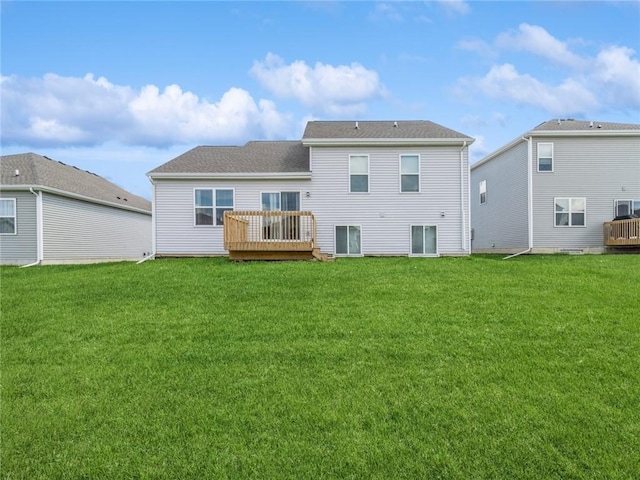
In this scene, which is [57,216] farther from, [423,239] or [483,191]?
[483,191]

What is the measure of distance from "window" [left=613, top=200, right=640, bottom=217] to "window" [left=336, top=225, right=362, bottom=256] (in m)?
11.6

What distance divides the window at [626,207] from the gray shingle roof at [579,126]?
10.4ft

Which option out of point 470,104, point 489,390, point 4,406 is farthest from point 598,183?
point 4,406

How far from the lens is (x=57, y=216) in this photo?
1675 cm

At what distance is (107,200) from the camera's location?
2017cm

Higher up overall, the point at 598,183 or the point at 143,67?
the point at 143,67

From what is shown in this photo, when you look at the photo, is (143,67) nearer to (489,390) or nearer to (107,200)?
(107,200)

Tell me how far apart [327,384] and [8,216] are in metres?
16.1

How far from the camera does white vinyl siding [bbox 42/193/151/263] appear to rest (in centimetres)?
1639

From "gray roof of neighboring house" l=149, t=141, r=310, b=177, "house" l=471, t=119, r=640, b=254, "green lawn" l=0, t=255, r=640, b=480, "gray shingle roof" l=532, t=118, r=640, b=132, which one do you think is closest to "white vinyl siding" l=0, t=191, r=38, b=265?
"gray roof of neighboring house" l=149, t=141, r=310, b=177

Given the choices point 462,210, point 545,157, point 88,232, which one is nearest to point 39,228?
point 88,232

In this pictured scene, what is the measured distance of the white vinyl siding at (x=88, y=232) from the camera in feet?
53.8

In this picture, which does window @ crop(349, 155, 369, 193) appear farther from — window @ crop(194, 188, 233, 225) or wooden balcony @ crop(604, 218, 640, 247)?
wooden balcony @ crop(604, 218, 640, 247)

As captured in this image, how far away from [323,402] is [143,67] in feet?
46.9
